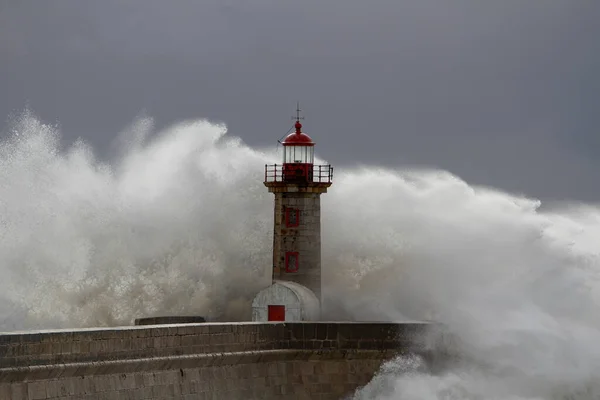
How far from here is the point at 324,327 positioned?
2016 centimetres

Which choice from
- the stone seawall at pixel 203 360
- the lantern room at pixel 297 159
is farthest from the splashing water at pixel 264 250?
the lantern room at pixel 297 159

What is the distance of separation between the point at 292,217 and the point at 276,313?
1.56 m

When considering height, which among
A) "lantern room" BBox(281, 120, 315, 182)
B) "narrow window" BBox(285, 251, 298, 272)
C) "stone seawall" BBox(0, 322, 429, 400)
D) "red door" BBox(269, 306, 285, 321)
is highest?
"lantern room" BBox(281, 120, 315, 182)

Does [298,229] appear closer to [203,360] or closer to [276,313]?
[276,313]

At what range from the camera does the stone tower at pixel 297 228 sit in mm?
23641

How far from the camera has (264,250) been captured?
2580 cm

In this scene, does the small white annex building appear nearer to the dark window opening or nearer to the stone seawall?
the dark window opening

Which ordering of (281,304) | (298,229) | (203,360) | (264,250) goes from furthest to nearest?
(264,250), (298,229), (281,304), (203,360)

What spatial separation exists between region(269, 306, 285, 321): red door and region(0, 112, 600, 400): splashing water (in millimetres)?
1443

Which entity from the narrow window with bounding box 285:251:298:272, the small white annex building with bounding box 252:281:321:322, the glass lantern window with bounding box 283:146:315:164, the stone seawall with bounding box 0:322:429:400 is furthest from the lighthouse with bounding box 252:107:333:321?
the stone seawall with bounding box 0:322:429:400

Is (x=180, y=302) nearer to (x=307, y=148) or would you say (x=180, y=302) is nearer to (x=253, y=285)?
(x=253, y=285)

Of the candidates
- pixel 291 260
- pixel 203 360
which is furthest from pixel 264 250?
pixel 203 360

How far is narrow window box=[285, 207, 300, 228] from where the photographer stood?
77.6 ft

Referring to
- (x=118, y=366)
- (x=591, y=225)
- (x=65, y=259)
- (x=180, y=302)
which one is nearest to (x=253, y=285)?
(x=180, y=302)
